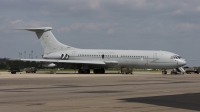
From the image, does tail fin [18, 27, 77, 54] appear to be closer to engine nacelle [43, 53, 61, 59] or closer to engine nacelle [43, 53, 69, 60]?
engine nacelle [43, 53, 61, 59]

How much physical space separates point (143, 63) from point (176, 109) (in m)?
51.9

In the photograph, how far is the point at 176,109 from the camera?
15273mm

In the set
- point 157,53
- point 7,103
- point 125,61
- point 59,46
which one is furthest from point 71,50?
point 7,103

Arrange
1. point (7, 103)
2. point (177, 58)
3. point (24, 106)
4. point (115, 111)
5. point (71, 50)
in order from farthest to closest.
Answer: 1. point (71, 50)
2. point (177, 58)
3. point (7, 103)
4. point (24, 106)
5. point (115, 111)

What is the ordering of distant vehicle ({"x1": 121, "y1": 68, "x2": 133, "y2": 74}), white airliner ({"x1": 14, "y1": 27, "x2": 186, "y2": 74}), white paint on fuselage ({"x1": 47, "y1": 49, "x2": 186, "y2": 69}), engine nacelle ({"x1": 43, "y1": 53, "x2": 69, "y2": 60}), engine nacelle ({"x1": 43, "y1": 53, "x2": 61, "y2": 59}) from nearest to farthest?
white paint on fuselage ({"x1": 47, "y1": 49, "x2": 186, "y2": 69}), white airliner ({"x1": 14, "y1": 27, "x2": 186, "y2": 74}), distant vehicle ({"x1": 121, "y1": 68, "x2": 133, "y2": 74}), engine nacelle ({"x1": 43, "y1": 53, "x2": 69, "y2": 60}), engine nacelle ({"x1": 43, "y1": 53, "x2": 61, "y2": 59})

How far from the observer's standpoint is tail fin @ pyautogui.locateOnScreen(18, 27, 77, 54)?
73.6 metres

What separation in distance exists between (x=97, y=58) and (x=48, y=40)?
10.9m

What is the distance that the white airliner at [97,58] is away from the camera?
66188 millimetres

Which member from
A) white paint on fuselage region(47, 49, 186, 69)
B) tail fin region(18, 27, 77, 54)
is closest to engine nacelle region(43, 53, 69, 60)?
white paint on fuselage region(47, 49, 186, 69)

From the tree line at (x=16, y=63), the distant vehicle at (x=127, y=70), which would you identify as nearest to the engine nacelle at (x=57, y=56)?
the distant vehicle at (x=127, y=70)

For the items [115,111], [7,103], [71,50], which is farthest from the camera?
[71,50]

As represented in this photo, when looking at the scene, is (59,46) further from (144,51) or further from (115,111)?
(115,111)

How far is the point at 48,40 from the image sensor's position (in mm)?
74000

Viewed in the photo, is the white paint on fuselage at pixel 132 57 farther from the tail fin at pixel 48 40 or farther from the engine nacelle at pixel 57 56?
the tail fin at pixel 48 40
